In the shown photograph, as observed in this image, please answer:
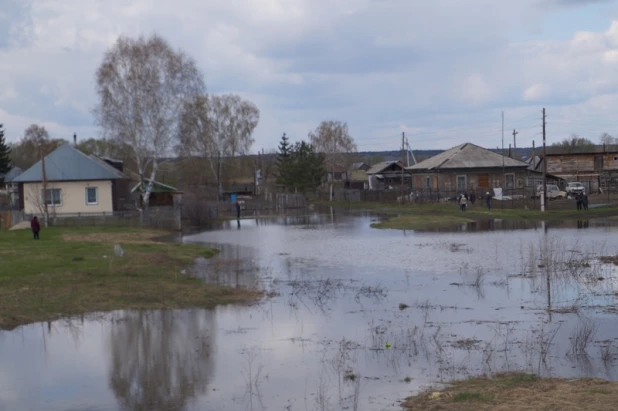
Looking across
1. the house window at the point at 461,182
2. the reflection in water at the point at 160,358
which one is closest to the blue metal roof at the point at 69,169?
the house window at the point at 461,182

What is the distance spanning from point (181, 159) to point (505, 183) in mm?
32283

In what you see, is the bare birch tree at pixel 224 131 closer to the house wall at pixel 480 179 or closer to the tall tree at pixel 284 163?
the tall tree at pixel 284 163

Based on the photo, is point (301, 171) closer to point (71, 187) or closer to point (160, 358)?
point (71, 187)

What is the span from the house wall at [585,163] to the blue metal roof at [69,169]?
50938 millimetres

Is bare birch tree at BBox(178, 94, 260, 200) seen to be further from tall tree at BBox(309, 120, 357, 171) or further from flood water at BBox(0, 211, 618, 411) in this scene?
flood water at BBox(0, 211, 618, 411)

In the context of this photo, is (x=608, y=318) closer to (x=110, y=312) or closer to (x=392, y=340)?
(x=392, y=340)

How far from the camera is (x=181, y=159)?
64188 mm

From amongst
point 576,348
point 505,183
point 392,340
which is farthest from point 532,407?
point 505,183

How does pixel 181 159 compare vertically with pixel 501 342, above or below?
above

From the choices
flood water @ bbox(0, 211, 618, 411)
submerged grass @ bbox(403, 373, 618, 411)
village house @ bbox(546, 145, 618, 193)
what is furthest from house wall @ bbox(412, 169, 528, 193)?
submerged grass @ bbox(403, 373, 618, 411)

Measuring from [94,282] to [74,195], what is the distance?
37.1 m

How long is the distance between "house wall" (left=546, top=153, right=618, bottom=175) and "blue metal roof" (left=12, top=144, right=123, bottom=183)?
5094 cm

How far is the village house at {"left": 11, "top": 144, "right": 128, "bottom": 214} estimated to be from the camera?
5862cm

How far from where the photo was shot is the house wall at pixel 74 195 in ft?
193
